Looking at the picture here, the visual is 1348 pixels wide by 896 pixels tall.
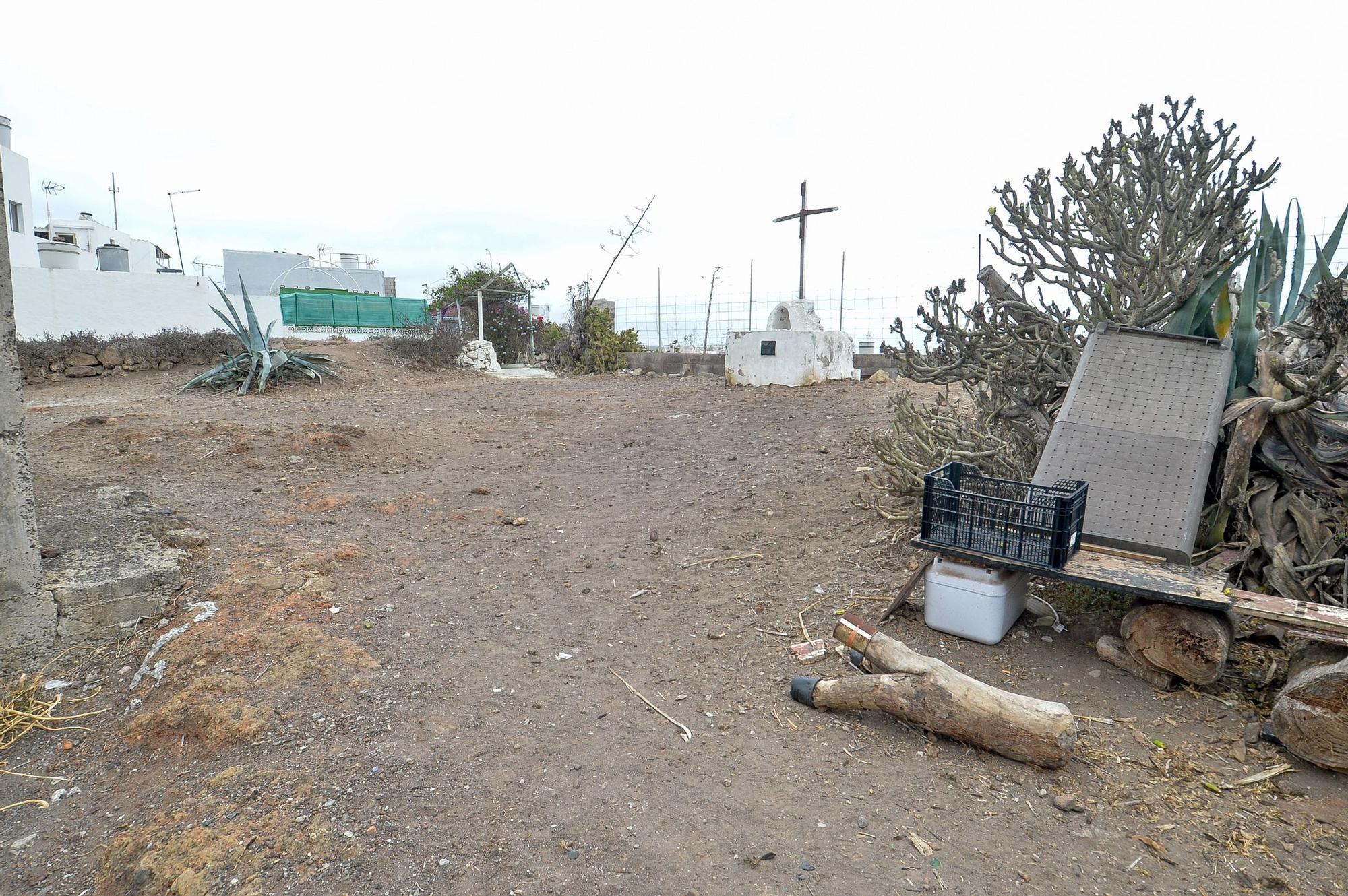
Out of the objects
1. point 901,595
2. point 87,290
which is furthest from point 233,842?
point 87,290

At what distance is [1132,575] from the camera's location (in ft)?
9.61

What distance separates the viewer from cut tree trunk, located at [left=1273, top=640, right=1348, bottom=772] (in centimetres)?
230

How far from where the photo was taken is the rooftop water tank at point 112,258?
63.7 feet

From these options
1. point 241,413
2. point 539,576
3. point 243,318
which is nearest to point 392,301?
point 243,318

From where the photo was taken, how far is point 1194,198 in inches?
156

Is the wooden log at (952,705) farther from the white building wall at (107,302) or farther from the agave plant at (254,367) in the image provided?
the white building wall at (107,302)

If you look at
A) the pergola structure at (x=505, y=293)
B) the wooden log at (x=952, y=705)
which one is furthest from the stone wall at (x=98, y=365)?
the wooden log at (x=952, y=705)

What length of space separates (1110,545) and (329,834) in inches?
123

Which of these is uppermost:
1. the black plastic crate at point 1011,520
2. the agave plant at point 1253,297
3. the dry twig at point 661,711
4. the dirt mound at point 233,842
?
the agave plant at point 1253,297

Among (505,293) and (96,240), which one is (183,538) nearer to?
(505,293)

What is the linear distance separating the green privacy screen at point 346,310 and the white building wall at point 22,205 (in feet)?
18.0

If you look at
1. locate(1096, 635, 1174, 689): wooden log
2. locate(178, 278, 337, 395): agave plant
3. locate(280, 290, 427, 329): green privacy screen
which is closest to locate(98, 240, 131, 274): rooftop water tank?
locate(280, 290, 427, 329): green privacy screen

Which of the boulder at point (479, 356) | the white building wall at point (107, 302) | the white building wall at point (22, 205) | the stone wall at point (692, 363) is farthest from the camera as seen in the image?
the white building wall at point (22, 205)

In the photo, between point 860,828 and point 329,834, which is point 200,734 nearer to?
point 329,834
